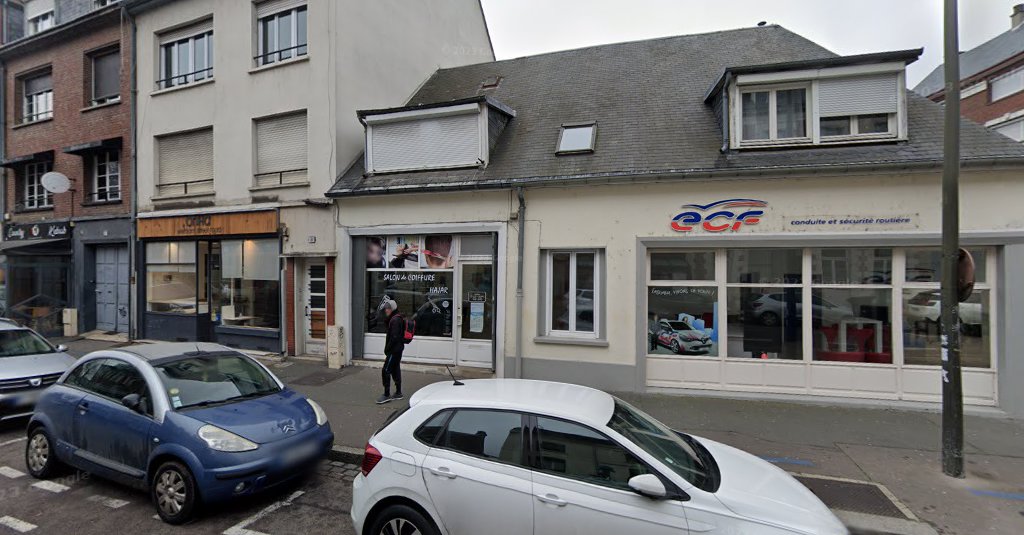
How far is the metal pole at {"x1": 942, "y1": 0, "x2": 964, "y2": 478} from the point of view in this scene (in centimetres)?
475

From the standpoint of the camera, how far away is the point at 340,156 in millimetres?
10023

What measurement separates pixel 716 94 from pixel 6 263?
1957 centimetres

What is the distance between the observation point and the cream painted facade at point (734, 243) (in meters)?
6.68

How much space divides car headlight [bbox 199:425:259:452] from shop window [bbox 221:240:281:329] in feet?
23.4

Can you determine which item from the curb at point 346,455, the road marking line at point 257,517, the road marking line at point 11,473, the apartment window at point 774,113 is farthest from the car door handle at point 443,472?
the apartment window at point 774,113

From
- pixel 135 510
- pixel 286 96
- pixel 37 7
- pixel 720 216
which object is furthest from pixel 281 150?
pixel 37 7

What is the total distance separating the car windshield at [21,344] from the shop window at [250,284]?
3913 mm

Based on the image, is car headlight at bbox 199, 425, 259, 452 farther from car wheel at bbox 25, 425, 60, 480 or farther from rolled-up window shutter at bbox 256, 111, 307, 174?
rolled-up window shutter at bbox 256, 111, 307, 174

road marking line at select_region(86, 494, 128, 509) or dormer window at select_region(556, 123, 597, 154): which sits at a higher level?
dormer window at select_region(556, 123, 597, 154)

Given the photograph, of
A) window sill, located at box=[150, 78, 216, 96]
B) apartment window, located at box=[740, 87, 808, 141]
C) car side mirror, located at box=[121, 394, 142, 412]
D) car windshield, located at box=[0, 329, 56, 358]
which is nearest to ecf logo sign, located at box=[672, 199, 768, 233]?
apartment window, located at box=[740, 87, 808, 141]

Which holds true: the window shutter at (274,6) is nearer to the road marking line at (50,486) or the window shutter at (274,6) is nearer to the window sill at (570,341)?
the window sill at (570,341)

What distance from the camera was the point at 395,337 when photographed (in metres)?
7.36

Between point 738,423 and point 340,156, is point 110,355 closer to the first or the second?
point 340,156

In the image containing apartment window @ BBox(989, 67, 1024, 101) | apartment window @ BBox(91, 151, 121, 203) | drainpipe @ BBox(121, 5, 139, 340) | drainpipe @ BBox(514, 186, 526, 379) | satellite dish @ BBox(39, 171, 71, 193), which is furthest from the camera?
apartment window @ BBox(989, 67, 1024, 101)
